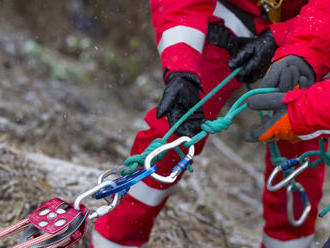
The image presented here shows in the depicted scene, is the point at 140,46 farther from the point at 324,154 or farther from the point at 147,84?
the point at 324,154

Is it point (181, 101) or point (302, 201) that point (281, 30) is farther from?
point (302, 201)

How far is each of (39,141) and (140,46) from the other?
6.58ft

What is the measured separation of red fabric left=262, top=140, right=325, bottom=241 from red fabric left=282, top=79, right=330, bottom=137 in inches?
18.7

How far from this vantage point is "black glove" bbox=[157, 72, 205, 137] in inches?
48.1

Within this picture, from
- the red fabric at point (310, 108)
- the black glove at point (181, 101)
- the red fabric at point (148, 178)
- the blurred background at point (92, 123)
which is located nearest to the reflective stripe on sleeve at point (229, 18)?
the red fabric at point (148, 178)

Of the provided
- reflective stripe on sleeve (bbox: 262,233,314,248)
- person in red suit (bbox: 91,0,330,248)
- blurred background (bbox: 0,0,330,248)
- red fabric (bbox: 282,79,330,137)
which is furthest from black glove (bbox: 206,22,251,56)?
blurred background (bbox: 0,0,330,248)

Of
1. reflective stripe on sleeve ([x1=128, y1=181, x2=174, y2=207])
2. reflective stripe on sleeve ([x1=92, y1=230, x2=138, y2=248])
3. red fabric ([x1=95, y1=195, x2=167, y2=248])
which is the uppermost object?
reflective stripe on sleeve ([x1=128, y1=181, x2=174, y2=207])

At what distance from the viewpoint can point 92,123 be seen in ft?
9.97

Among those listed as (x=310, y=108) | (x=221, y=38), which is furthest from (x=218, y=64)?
(x=310, y=108)

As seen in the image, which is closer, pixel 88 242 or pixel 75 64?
pixel 88 242

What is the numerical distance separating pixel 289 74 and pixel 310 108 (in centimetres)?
16

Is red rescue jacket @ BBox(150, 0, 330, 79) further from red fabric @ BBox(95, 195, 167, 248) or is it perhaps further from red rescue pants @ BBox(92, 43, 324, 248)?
red fabric @ BBox(95, 195, 167, 248)

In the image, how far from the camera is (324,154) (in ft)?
4.03

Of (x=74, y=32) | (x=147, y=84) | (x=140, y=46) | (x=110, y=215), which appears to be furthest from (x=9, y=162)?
(x=74, y=32)
